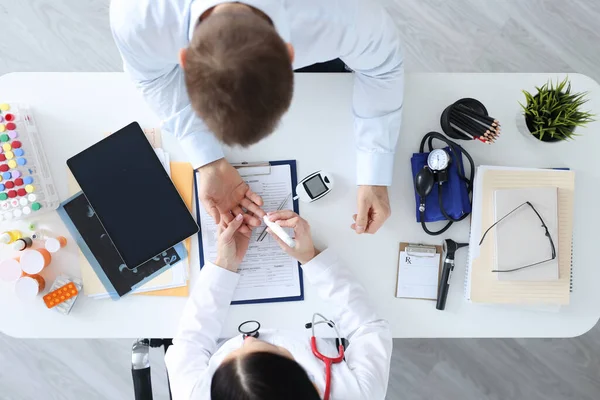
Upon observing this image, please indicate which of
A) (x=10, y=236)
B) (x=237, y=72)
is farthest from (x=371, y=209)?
(x=10, y=236)

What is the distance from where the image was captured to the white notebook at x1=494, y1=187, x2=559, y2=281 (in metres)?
1.06

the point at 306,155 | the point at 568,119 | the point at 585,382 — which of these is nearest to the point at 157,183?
the point at 306,155

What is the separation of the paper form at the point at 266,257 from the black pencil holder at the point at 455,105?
1.31 feet

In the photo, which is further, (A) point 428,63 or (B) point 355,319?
(A) point 428,63

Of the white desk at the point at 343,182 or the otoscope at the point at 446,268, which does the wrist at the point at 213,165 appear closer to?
the white desk at the point at 343,182

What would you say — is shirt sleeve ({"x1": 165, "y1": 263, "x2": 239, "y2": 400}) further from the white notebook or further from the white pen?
the white notebook

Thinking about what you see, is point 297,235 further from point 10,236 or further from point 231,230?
point 10,236

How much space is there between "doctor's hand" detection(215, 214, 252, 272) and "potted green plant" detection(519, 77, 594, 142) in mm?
745

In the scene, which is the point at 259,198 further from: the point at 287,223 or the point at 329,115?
the point at 329,115

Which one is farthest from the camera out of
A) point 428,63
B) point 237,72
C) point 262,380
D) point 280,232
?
point 428,63

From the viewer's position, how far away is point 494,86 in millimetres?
1128

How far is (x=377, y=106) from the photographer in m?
1.04

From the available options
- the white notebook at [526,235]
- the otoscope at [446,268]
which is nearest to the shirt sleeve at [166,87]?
the otoscope at [446,268]

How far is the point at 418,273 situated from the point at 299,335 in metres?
0.33
